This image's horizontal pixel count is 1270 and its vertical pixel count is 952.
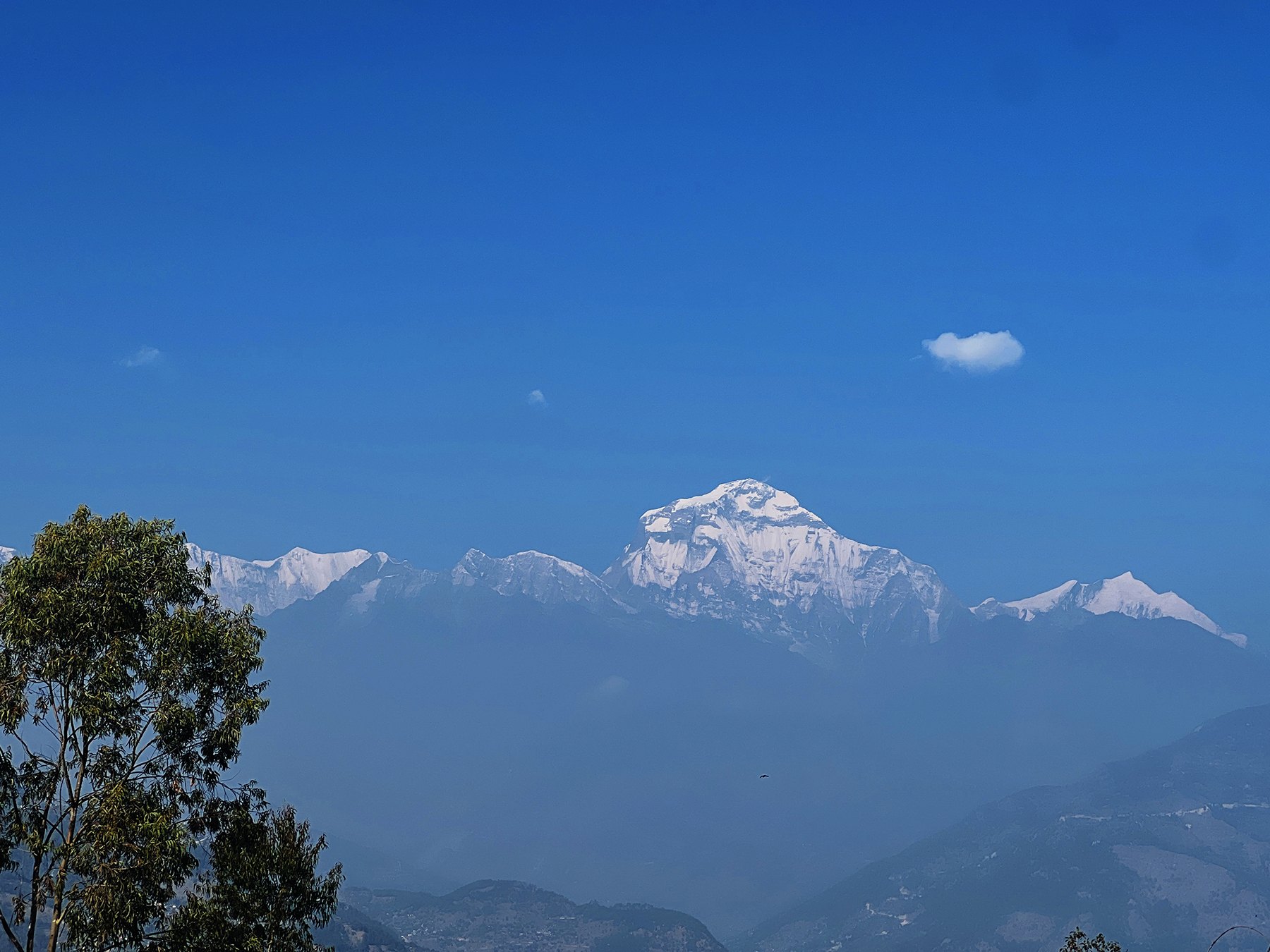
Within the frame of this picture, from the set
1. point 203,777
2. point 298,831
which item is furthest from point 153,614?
point 298,831

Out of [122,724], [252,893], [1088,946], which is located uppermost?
[122,724]

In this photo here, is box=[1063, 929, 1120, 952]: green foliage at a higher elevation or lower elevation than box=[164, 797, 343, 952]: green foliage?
lower

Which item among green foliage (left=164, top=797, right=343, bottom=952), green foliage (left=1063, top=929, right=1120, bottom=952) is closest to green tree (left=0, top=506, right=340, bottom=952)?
green foliage (left=164, top=797, right=343, bottom=952)

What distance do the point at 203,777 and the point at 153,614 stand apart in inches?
245

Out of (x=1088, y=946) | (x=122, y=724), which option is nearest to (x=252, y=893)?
(x=122, y=724)

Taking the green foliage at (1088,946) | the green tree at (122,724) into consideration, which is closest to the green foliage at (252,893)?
the green tree at (122,724)

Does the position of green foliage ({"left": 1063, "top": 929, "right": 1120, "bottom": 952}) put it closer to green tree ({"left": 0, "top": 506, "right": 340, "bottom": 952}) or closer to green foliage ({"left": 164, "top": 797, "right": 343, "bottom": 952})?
green foliage ({"left": 164, "top": 797, "right": 343, "bottom": 952})

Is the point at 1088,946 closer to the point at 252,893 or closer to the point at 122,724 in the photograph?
the point at 252,893

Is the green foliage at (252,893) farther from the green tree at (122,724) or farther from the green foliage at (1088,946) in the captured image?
the green foliage at (1088,946)

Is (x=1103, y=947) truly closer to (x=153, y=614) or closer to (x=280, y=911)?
(x=280, y=911)

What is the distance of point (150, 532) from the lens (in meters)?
42.2

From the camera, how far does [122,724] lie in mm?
39406

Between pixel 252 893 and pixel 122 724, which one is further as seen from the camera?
pixel 252 893

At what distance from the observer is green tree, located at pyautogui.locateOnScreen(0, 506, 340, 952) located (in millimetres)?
37656
